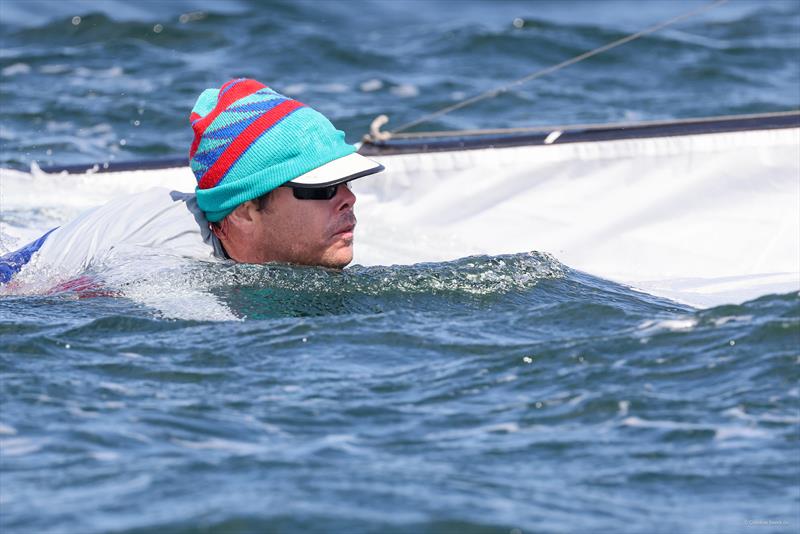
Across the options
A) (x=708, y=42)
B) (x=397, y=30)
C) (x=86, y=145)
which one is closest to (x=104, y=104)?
(x=86, y=145)

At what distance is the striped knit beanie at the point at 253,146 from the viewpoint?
4953mm

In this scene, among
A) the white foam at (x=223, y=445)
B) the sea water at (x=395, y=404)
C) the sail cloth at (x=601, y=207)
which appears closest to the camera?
the sea water at (x=395, y=404)

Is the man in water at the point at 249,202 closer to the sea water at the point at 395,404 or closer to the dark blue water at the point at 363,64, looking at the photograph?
the sea water at the point at 395,404

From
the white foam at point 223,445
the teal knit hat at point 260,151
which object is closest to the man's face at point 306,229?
the teal knit hat at point 260,151

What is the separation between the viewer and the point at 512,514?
3.09 m

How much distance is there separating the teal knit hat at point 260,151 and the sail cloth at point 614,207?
1.35 m

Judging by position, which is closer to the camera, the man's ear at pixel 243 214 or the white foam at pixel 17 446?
the white foam at pixel 17 446

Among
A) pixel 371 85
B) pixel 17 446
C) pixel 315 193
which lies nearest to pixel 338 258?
pixel 315 193

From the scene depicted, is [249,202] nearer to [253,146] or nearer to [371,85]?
[253,146]

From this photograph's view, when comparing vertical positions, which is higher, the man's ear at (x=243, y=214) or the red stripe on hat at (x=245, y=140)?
the red stripe on hat at (x=245, y=140)

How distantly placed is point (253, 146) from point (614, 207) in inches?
93.7

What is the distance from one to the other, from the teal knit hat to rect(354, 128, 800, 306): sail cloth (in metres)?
1.35

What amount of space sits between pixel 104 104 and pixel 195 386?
6.90 m

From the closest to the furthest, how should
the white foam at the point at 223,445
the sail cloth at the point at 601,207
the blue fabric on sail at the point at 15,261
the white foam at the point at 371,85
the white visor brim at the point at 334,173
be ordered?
1. the white foam at the point at 223,445
2. the white visor brim at the point at 334,173
3. the blue fabric on sail at the point at 15,261
4. the sail cloth at the point at 601,207
5. the white foam at the point at 371,85
